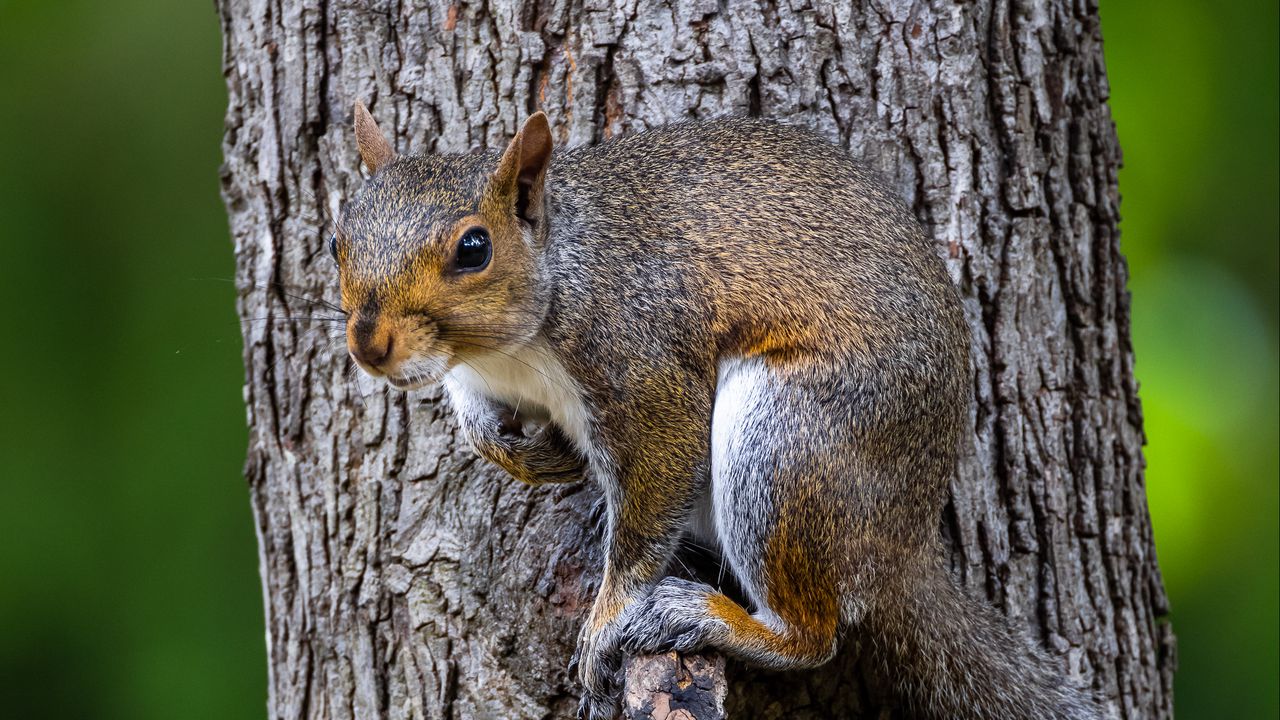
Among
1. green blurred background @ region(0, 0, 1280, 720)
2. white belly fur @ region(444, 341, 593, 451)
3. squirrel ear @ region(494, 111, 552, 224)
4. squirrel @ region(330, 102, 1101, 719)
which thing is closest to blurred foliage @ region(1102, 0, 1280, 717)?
green blurred background @ region(0, 0, 1280, 720)

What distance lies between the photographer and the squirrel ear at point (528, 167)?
173 cm

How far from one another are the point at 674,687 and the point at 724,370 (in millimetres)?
505

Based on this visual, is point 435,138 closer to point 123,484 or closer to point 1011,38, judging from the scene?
point 1011,38

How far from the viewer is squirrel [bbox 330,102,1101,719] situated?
1805 mm

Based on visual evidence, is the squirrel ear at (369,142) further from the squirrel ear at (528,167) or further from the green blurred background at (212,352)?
the green blurred background at (212,352)

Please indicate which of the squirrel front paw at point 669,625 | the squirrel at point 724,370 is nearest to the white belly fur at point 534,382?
the squirrel at point 724,370

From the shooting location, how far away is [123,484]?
3.65 metres

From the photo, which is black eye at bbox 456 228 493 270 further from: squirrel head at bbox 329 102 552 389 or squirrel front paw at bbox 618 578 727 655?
squirrel front paw at bbox 618 578 727 655

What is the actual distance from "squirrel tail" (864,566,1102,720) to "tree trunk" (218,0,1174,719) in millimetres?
110

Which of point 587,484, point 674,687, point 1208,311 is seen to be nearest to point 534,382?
point 587,484

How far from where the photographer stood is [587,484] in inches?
83.2

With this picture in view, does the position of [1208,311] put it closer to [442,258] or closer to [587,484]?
[587,484]

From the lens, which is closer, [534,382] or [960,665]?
[534,382]

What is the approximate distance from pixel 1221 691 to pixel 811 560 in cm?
200
